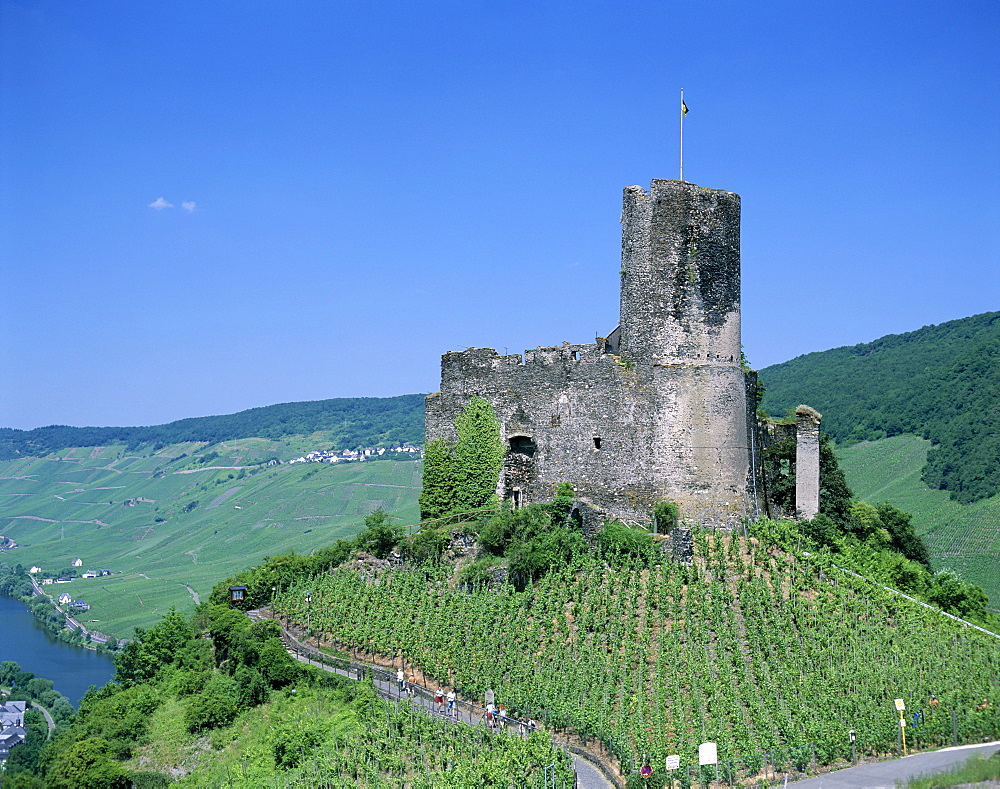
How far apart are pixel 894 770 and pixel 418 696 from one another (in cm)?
1182

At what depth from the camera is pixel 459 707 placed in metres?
25.6

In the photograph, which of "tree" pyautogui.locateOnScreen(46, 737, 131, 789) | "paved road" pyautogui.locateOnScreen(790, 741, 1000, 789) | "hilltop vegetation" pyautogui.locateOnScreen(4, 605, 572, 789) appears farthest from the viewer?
"tree" pyautogui.locateOnScreen(46, 737, 131, 789)

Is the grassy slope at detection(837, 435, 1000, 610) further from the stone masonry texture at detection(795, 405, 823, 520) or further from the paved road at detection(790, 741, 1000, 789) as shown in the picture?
the paved road at detection(790, 741, 1000, 789)

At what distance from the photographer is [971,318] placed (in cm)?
12750

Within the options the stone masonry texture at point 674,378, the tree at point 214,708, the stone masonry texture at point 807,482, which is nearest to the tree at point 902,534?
the stone masonry texture at point 807,482

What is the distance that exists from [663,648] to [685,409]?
28.1 feet

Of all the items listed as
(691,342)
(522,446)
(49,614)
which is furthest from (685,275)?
(49,614)

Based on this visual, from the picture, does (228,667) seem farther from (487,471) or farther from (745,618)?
(745,618)

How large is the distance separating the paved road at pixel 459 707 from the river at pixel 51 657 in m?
71.5

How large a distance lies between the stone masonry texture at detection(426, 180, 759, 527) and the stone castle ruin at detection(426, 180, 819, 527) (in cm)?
3

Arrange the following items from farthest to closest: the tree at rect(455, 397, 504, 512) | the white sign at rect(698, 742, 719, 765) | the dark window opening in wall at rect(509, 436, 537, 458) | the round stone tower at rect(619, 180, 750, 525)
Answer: the tree at rect(455, 397, 504, 512), the dark window opening in wall at rect(509, 436, 537, 458), the round stone tower at rect(619, 180, 750, 525), the white sign at rect(698, 742, 719, 765)

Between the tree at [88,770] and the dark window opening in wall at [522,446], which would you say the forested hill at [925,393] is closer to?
the dark window opening in wall at [522,446]

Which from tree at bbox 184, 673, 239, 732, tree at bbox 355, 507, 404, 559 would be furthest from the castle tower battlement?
tree at bbox 184, 673, 239, 732

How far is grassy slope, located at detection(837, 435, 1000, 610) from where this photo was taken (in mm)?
64938
